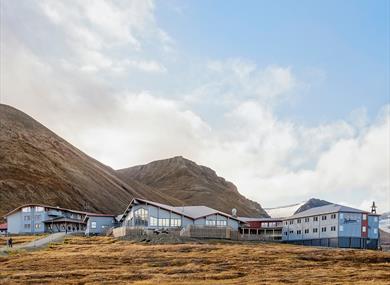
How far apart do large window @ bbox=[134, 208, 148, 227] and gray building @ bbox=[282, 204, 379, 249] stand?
40754 millimetres

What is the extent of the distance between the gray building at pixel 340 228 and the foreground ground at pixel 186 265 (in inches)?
1237

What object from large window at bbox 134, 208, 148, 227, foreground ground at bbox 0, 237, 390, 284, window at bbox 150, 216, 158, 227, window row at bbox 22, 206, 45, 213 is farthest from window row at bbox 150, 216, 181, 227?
window row at bbox 22, 206, 45, 213

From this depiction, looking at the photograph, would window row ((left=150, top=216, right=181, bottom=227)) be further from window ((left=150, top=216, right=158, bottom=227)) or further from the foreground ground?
the foreground ground

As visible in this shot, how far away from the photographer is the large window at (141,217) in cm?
12088

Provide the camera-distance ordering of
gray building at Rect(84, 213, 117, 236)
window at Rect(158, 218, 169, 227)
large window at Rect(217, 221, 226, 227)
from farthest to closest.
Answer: gray building at Rect(84, 213, 117, 236) → large window at Rect(217, 221, 226, 227) → window at Rect(158, 218, 169, 227)

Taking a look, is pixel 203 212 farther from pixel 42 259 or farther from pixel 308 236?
pixel 42 259

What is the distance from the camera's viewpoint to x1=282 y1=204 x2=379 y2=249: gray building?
122m

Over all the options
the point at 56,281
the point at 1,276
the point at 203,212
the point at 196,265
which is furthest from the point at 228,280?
the point at 203,212

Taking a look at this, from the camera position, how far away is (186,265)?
69.1m

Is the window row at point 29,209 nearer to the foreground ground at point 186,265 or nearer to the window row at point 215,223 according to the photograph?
the window row at point 215,223

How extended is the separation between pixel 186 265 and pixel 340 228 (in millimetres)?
63301

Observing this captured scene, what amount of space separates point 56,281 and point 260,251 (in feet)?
132

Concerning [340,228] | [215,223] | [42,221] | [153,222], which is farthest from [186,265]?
[42,221]

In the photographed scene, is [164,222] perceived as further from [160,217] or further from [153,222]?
[153,222]
